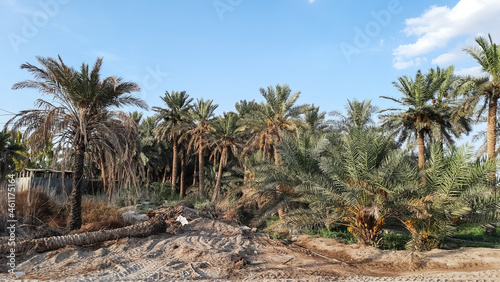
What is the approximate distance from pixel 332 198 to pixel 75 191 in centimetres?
908

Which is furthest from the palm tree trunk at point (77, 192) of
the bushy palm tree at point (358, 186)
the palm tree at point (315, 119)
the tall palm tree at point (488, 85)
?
the palm tree at point (315, 119)

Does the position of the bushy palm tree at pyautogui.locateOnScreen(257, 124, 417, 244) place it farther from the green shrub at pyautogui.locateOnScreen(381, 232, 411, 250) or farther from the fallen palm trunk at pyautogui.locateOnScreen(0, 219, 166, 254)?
the fallen palm trunk at pyautogui.locateOnScreen(0, 219, 166, 254)

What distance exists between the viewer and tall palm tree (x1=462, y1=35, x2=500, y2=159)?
18453 millimetres

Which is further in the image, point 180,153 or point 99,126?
point 180,153

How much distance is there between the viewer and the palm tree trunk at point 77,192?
12537 mm

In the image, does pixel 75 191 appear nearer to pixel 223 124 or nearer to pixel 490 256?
pixel 490 256

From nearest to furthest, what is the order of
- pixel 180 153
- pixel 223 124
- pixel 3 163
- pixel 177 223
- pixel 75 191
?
1. pixel 75 191
2. pixel 177 223
3. pixel 3 163
4. pixel 223 124
5. pixel 180 153

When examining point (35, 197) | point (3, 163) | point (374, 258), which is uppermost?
point (3, 163)

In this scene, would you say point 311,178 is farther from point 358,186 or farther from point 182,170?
point 182,170

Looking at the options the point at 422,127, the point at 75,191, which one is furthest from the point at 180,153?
the point at 75,191

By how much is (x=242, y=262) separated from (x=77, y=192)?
660cm

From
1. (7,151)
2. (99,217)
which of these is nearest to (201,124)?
(7,151)

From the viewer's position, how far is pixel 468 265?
416 inches

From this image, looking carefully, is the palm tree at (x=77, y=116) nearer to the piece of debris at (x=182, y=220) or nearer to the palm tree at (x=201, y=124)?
the piece of debris at (x=182, y=220)
